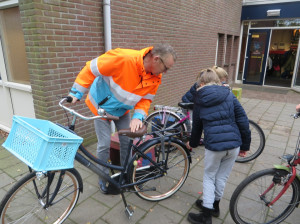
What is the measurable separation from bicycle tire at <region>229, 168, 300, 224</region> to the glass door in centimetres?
1020

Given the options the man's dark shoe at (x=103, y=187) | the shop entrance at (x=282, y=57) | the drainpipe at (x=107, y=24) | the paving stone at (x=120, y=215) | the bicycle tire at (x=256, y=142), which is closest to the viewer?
the paving stone at (x=120, y=215)

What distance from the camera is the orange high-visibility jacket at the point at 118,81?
2.17m

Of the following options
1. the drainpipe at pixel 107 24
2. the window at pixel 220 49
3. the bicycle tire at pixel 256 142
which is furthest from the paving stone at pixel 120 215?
the window at pixel 220 49

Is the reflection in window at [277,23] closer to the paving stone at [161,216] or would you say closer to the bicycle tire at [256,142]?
the bicycle tire at [256,142]

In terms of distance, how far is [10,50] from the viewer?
4066mm

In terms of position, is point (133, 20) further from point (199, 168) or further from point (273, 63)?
point (273, 63)

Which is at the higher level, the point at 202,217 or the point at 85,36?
the point at 85,36

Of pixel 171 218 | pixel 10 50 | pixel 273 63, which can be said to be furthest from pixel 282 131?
pixel 273 63

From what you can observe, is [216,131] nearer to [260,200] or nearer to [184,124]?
[260,200]

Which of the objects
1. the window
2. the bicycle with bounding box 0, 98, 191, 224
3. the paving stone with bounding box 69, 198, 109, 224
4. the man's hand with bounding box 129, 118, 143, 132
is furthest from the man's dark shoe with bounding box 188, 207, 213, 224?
the window

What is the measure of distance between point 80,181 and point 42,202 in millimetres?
368

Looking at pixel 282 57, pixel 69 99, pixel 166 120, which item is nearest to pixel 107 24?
pixel 166 120

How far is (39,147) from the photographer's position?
154cm

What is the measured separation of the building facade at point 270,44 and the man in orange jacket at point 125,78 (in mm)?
10440
